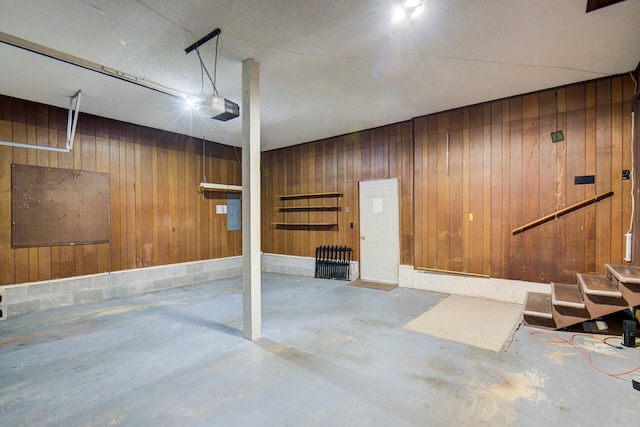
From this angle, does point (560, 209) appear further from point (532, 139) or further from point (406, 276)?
point (406, 276)

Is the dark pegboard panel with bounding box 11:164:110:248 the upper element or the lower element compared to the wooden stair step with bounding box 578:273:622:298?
upper

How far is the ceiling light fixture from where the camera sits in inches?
95.0

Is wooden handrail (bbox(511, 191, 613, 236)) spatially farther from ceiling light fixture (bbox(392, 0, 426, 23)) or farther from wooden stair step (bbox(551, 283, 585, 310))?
ceiling light fixture (bbox(392, 0, 426, 23))

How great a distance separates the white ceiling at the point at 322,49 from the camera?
250cm

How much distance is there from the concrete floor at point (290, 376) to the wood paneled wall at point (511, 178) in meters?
1.48

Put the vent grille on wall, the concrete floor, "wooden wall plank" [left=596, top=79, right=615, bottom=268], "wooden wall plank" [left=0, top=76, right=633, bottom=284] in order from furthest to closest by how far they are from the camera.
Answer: the vent grille on wall, "wooden wall plank" [left=0, top=76, right=633, bottom=284], "wooden wall plank" [left=596, top=79, right=615, bottom=268], the concrete floor

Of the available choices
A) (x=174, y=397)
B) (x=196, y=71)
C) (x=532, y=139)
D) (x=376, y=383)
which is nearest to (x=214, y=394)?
(x=174, y=397)

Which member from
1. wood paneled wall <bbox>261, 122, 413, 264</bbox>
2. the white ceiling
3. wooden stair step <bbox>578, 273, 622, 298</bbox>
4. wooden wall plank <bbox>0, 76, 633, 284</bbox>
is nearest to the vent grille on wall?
wood paneled wall <bbox>261, 122, 413, 264</bbox>

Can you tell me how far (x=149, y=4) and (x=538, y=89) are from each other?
4.80 m

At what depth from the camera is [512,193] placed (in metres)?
4.38

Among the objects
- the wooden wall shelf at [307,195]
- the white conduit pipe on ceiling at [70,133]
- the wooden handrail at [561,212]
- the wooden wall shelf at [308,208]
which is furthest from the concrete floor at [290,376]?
the wooden wall shelf at [307,195]

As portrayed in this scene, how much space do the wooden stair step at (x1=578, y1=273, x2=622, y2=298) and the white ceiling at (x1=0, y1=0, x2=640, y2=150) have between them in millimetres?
2527

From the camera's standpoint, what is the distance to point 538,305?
3.60 m

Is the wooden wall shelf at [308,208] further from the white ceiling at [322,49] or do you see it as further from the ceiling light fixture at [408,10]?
the ceiling light fixture at [408,10]
